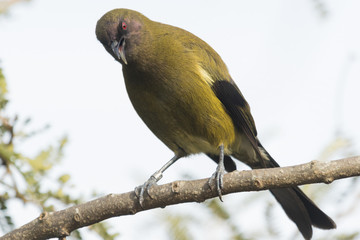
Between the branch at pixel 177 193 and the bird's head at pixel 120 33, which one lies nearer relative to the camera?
the branch at pixel 177 193

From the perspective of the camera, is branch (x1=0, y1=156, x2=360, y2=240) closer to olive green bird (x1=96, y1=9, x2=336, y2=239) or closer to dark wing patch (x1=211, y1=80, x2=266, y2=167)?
olive green bird (x1=96, y1=9, x2=336, y2=239)

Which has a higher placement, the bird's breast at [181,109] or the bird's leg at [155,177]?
the bird's breast at [181,109]

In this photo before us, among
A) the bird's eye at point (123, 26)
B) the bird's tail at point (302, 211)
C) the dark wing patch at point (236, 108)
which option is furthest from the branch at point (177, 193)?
the bird's eye at point (123, 26)

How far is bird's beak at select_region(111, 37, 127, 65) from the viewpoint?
165 inches

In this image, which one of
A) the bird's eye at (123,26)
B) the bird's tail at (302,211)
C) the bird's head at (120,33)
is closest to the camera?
the bird's tail at (302,211)

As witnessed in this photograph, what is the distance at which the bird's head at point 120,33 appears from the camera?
4254 millimetres

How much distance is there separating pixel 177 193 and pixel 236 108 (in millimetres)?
1561

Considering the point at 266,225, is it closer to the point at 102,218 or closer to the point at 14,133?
the point at 102,218

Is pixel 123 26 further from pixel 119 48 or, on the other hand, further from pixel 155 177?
pixel 155 177

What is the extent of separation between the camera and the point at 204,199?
3.13 metres

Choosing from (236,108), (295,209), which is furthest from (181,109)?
(295,209)

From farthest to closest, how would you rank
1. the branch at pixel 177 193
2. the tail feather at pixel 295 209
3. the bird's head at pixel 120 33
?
the bird's head at pixel 120 33
the tail feather at pixel 295 209
the branch at pixel 177 193

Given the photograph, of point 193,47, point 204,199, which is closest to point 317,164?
point 204,199

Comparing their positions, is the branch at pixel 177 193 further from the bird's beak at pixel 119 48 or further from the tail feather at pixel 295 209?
the bird's beak at pixel 119 48
